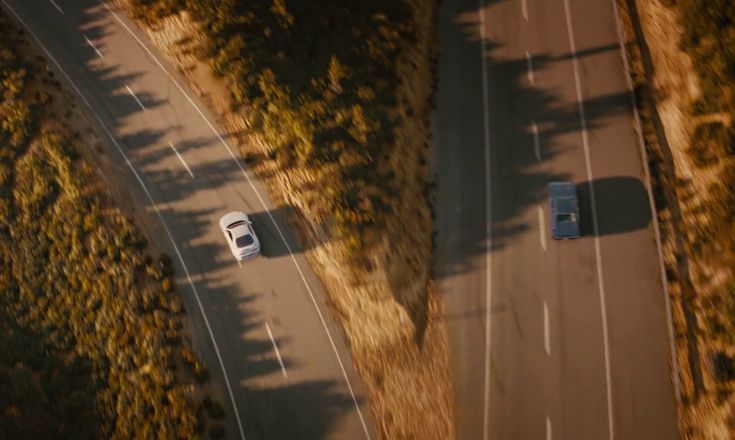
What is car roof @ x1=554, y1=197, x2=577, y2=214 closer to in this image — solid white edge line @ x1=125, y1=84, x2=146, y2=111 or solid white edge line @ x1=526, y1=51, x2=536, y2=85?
solid white edge line @ x1=526, y1=51, x2=536, y2=85

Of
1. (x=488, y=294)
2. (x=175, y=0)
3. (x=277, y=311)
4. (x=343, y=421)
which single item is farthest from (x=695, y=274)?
(x=175, y=0)

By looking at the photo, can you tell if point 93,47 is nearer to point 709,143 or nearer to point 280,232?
point 280,232

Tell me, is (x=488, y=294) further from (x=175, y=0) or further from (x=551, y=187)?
(x=175, y=0)

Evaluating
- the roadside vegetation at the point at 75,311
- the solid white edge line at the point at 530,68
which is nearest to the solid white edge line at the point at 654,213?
the solid white edge line at the point at 530,68

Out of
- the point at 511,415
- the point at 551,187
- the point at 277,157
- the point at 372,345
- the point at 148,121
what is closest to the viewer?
the point at 511,415

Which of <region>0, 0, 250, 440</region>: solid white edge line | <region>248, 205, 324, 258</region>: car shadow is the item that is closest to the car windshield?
<region>248, 205, 324, 258</region>: car shadow

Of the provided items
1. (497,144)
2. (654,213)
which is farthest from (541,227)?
(654,213)
